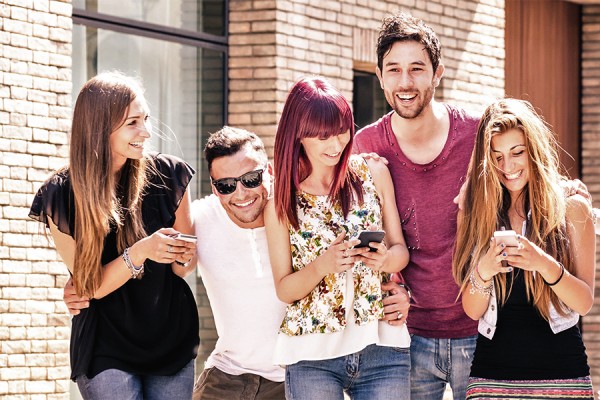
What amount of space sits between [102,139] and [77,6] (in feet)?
15.4

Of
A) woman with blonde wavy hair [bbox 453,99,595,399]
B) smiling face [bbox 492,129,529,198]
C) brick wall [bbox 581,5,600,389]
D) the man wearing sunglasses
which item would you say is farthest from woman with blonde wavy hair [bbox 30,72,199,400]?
brick wall [bbox 581,5,600,389]

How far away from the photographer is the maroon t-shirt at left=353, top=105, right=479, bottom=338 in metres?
6.09

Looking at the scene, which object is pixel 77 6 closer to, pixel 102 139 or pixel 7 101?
pixel 7 101

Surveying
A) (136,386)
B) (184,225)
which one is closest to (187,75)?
(184,225)

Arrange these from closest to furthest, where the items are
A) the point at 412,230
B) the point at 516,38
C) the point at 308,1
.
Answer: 1. the point at 412,230
2. the point at 308,1
3. the point at 516,38

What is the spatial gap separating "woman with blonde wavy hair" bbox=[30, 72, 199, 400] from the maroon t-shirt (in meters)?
1.00

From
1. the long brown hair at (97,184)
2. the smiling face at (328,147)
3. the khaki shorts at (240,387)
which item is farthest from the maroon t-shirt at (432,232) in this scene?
the long brown hair at (97,184)

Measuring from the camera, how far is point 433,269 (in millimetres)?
6098

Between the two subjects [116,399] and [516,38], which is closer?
[116,399]

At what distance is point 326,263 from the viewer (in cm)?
549

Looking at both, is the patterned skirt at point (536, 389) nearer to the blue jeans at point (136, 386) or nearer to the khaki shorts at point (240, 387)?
the khaki shorts at point (240, 387)

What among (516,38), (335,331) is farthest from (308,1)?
(335,331)

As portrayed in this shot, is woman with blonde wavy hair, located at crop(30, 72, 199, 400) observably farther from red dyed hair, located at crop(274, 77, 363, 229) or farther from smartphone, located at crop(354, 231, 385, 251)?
smartphone, located at crop(354, 231, 385, 251)

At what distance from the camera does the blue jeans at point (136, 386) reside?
5734 millimetres
